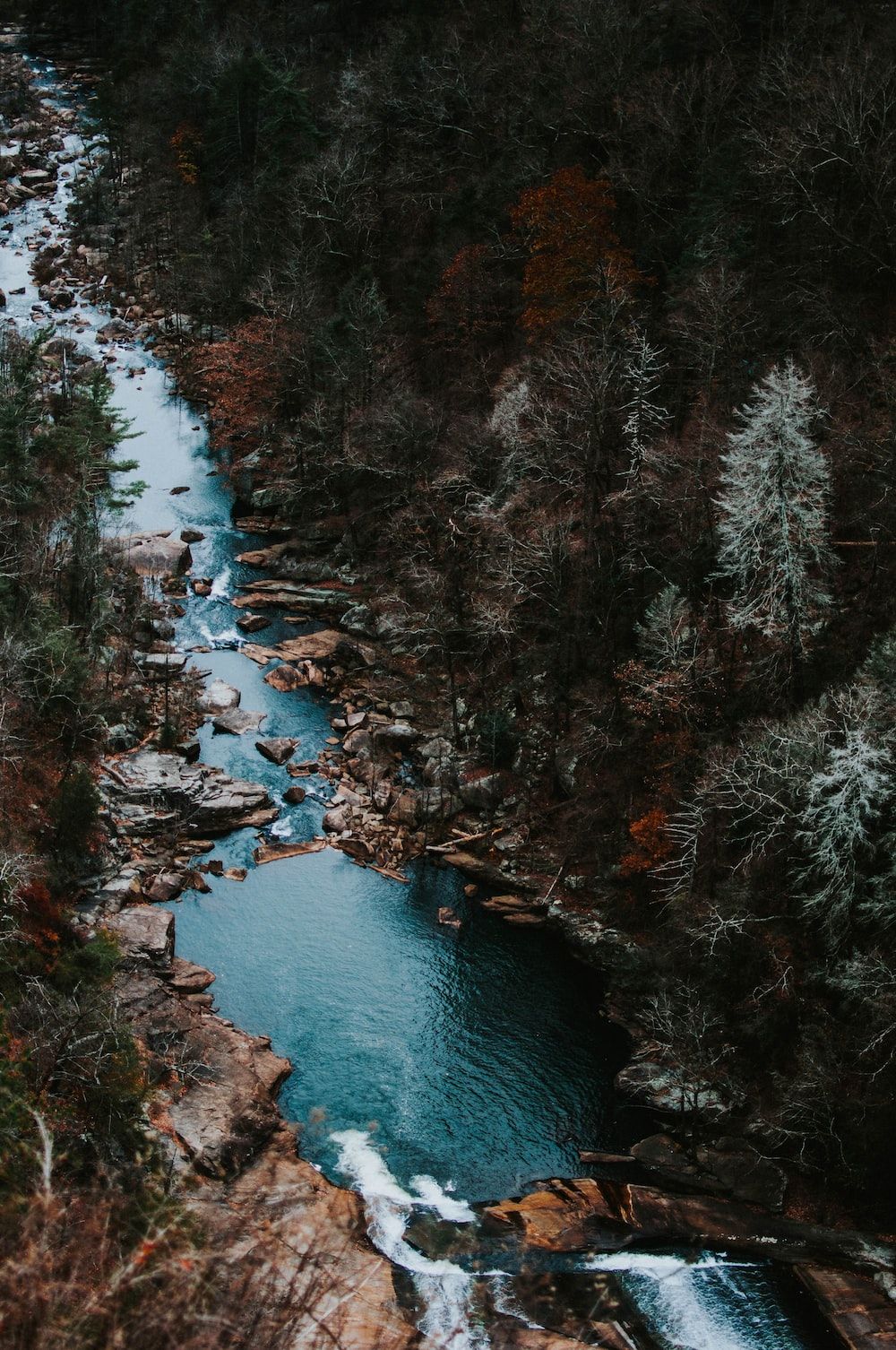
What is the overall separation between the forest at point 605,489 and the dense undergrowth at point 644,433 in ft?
0.52

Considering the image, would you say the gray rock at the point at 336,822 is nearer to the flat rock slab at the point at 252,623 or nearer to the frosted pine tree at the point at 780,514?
the flat rock slab at the point at 252,623

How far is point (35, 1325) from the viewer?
31.7 ft

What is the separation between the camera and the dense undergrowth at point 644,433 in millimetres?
27234

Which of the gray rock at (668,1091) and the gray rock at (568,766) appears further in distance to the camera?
the gray rock at (568,766)

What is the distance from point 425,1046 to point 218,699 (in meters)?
16.6

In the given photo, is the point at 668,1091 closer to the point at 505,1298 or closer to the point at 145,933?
the point at 505,1298

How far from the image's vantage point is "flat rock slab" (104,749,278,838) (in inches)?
1368

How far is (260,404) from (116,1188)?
44.9 m

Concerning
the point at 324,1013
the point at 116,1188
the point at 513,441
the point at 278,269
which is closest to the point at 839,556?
the point at 513,441

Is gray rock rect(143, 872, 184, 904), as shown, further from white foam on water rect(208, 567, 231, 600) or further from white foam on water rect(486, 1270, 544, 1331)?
white foam on water rect(208, 567, 231, 600)

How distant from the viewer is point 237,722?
39656 mm

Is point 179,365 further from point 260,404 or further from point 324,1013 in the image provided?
point 324,1013

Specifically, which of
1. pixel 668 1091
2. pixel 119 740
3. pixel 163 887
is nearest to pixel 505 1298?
pixel 668 1091

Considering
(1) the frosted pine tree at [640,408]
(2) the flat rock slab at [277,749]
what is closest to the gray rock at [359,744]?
(2) the flat rock slab at [277,749]
